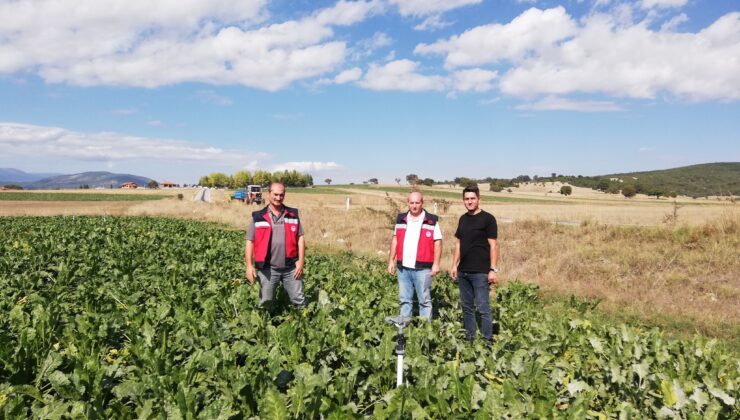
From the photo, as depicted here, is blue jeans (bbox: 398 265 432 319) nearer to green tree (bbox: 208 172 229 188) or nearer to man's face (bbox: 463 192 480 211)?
man's face (bbox: 463 192 480 211)

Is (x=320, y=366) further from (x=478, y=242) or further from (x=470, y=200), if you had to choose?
(x=470, y=200)

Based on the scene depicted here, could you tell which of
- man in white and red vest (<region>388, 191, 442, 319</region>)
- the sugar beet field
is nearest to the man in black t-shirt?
man in white and red vest (<region>388, 191, 442, 319</region>)

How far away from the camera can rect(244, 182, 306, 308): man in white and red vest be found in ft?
20.1

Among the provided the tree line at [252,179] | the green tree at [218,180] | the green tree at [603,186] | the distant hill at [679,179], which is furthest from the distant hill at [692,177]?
the green tree at [218,180]

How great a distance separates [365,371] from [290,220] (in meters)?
2.52

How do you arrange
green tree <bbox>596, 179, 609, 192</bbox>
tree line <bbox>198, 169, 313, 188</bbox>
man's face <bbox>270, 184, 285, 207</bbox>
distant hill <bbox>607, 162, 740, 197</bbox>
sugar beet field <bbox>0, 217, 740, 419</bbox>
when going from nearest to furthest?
sugar beet field <bbox>0, 217, 740, 419</bbox>, man's face <bbox>270, 184, 285, 207</bbox>, green tree <bbox>596, 179, 609, 192</bbox>, distant hill <bbox>607, 162, 740, 197</bbox>, tree line <bbox>198, 169, 313, 188</bbox>

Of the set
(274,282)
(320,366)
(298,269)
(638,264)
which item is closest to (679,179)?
(638,264)

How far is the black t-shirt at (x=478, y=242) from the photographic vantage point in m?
6.11

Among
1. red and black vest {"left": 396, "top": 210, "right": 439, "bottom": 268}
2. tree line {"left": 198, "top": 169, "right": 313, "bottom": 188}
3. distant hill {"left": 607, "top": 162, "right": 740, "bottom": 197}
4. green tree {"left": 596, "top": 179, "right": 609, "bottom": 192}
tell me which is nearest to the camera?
red and black vest {"left": 396, "top": 210, "right": 439, "bottom": 268}

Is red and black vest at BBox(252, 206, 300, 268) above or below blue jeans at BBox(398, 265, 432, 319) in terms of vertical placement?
above

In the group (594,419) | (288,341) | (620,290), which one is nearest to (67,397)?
(288,341)

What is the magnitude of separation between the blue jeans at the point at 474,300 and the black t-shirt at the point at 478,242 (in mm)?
126

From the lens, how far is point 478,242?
20.1 feet

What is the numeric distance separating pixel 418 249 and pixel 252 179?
165383 millimetres
